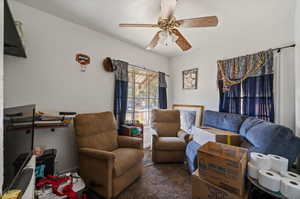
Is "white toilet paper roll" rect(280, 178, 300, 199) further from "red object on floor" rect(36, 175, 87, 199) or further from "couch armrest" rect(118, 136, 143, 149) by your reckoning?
"red object on floor" rect(36, 175, 87, 199)

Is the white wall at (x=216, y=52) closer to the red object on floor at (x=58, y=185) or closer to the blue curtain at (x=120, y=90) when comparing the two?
the blue curtain at (x=120, y=90)

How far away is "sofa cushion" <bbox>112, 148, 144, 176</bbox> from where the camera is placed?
5.07 feet

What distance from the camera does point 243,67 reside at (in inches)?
91.8

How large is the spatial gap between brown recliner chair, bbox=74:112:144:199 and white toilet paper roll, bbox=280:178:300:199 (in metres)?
1.50

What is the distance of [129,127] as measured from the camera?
8.41ft

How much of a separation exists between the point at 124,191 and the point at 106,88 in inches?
70.9

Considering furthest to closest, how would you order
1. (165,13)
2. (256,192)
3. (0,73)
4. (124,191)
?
(124,191)
(165,13)
(256,192)
(0,73)

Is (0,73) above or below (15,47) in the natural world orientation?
below

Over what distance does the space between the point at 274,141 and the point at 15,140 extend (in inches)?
96.0

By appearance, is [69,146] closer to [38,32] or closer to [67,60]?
[67,60]

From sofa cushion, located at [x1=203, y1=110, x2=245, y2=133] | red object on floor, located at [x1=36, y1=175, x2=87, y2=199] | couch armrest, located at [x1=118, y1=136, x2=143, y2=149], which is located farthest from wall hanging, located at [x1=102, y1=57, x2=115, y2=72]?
sofa cushion, located at [x1=203, y1=110, x2=245, y2=133]

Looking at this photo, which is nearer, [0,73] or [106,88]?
[0,73]

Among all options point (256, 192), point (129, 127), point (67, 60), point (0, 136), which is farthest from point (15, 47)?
point (256, 192)

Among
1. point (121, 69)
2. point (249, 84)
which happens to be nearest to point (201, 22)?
point (249, 84)
